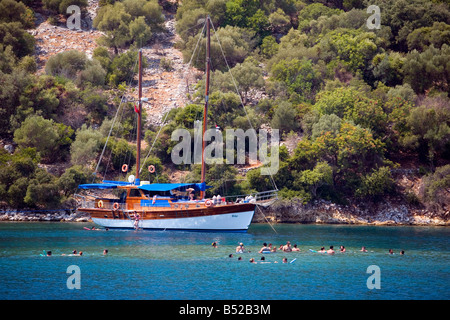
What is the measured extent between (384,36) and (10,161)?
61.4m

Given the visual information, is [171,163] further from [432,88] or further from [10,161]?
[432,88]

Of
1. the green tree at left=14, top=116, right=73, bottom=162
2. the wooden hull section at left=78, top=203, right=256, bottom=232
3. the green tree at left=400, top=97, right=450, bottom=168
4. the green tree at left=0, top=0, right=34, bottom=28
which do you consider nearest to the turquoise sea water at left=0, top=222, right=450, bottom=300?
the wooden hull section at left=78, top=203, right=256, bottom=232

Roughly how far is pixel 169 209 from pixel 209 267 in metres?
19.1

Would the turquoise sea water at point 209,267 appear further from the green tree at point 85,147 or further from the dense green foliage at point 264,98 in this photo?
the green tree at point 85,147

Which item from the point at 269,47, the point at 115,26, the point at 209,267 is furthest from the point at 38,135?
the point at 269,47

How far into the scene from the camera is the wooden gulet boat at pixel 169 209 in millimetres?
54406

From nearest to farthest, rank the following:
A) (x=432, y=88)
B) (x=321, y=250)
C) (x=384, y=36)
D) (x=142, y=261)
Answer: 1. (x=142, y=261)
2. (x=321, y=250)
3. (x=432, y=88)
4. (x=384, y=36)

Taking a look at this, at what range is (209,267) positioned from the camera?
3694 centimetres

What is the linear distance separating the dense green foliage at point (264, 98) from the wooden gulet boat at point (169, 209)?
358 inches

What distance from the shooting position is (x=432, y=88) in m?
81.7

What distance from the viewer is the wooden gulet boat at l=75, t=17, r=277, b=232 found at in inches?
2142

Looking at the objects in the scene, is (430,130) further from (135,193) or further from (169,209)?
(135,193)
